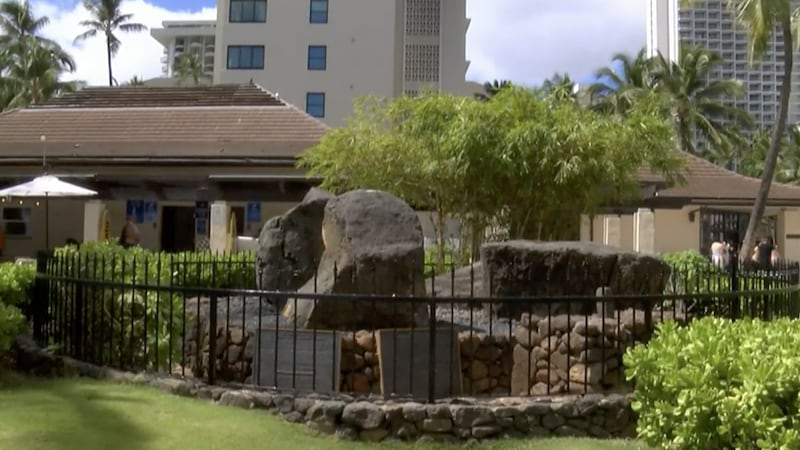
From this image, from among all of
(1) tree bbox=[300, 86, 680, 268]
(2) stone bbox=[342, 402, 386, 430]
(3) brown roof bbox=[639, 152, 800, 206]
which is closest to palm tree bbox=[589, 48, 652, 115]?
(3) brown roof bbox=[639, 152, 800, 206]

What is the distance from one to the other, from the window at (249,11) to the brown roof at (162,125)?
14.0m

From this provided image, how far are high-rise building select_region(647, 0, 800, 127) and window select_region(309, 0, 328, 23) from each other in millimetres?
14975

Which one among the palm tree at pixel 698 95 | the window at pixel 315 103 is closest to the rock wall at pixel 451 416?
the palm tree at pixel 698 95

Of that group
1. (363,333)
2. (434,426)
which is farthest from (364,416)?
(363,333)

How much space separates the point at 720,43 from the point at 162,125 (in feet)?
106

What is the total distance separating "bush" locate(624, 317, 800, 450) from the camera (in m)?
4.81

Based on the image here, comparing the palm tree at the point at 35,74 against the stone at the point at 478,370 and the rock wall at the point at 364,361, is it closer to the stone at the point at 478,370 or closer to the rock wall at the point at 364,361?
the rock wall at the point at 364,361

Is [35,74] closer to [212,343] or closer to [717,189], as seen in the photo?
[717,189]

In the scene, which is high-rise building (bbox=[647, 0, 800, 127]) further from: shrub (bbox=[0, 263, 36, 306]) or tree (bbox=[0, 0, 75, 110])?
shrub (bbox=[0, 263, 36, 306])

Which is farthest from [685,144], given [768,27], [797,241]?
[768,27]

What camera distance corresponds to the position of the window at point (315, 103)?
39969mm

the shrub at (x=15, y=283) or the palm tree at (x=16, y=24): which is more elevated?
the palm tree at (x=16, y=24)

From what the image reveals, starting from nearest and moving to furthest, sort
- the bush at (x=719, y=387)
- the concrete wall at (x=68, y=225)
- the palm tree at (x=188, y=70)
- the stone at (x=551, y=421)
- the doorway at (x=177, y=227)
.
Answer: the bush at (x=719, y=387)
the stone at (x=551, y=421)
the concrete wall at (x=68, y=225)
the doorway at (x=177, y=227)
the palm tree at (x=188, y=70)

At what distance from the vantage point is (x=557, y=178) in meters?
13.8
